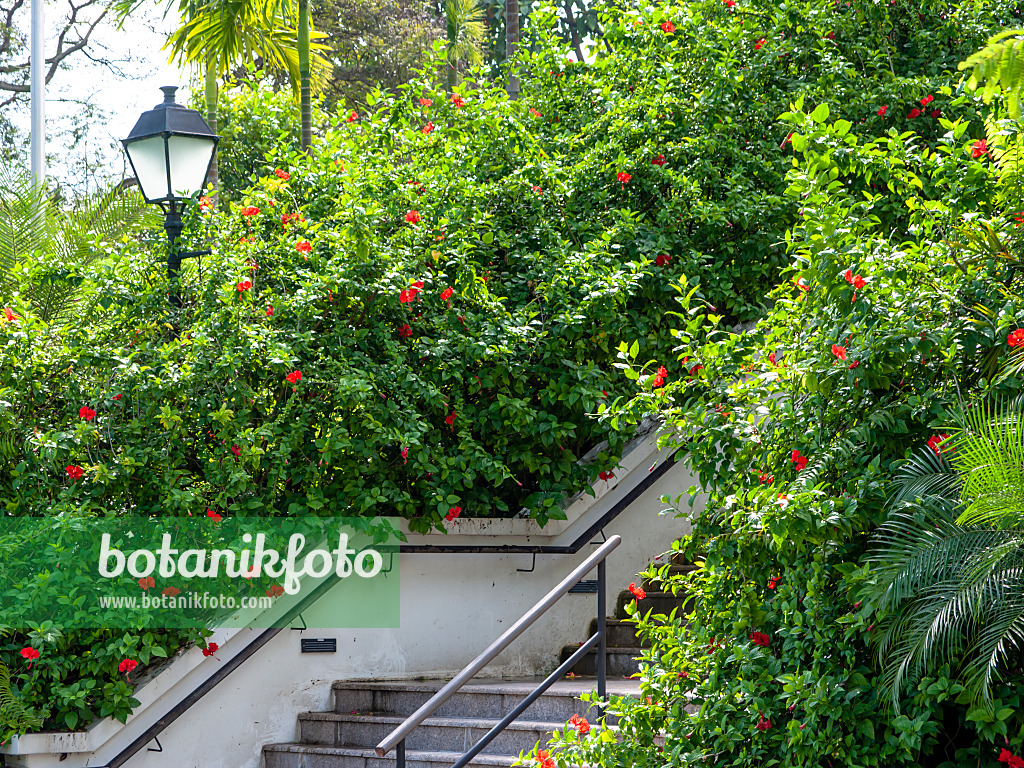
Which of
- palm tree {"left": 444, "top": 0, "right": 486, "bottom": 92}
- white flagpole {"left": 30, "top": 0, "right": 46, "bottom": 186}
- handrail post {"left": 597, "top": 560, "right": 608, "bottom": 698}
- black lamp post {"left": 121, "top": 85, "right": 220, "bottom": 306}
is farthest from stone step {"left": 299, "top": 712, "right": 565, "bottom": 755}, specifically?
white flagpole {"left": 30, "top": 0, "right": 46, "bottom": 186}

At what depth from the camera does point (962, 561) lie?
3232mm

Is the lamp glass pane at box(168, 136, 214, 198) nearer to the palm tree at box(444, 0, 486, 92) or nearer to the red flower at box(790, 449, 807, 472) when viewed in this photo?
the red flower at box(790, 449, 807, 472)

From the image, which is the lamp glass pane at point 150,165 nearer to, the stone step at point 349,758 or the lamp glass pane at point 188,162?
the lamp glass pane at point 188,162

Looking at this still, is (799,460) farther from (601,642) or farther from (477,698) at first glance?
(477,698)

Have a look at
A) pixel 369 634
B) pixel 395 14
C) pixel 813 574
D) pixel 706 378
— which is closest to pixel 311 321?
pixel 369 634

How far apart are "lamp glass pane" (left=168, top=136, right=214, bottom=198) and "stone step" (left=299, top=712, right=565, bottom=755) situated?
9.58 feet

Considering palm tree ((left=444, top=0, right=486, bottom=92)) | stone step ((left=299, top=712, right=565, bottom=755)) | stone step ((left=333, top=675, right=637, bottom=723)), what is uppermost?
palm tree ((left=444, top=0, right=486, bottom=92))

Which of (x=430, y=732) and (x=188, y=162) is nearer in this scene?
(x=430, y=732)

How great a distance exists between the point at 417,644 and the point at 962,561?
3445 millimetres

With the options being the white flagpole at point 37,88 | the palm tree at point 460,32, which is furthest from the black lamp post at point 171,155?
the white flagpole at point 37,88

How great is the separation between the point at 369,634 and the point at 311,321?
5.88 ft

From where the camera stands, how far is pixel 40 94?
1570 centimetres

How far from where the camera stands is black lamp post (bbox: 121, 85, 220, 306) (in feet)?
17.5

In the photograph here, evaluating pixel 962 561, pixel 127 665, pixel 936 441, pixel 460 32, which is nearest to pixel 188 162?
pixel 127 665
